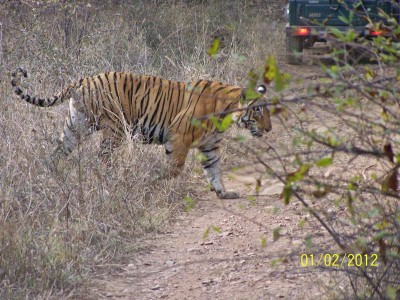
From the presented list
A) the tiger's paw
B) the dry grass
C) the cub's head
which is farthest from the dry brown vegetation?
the cub's head

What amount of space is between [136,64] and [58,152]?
329cm

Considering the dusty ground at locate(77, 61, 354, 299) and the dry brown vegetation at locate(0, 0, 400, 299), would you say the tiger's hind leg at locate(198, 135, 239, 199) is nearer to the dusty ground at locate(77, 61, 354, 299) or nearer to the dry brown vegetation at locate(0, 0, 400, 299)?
the dry brown vegetation at locate(0, 0, 400, 299)

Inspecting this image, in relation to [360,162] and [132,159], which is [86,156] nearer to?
[132,159]

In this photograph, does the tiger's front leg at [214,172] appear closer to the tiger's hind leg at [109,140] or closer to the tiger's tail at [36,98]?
the tiger's hind leg at [109,140]

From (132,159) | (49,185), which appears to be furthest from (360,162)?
(49,185)

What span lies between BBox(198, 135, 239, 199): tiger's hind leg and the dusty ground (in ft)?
1.72

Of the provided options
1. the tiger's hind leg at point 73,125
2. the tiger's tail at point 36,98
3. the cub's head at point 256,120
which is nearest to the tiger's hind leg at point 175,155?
the cub's head at point 256,120

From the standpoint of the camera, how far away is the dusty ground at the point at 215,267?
16.2 ft

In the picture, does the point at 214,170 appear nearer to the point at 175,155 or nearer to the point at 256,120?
the point at 175,155

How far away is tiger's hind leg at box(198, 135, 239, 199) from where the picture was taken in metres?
7.35

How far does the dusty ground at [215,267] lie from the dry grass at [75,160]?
0.54ft

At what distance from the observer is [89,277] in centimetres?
499

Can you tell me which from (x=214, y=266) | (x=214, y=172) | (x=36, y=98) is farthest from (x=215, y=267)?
(x=36, y=98)
